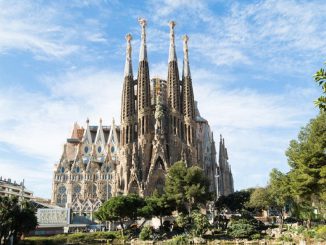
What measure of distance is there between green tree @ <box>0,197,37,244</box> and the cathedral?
41.3 meters

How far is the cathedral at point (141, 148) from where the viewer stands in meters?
87.0

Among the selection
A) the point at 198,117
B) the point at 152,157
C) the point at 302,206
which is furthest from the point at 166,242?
the point at 198,117

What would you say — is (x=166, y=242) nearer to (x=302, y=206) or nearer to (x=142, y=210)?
(x=142, y=210)

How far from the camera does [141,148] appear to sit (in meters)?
87.9

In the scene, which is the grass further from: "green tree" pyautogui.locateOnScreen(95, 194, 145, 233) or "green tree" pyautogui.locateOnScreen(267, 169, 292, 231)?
"green tree" pyautogui.locateOnScreen(267, 169, 292, 231)

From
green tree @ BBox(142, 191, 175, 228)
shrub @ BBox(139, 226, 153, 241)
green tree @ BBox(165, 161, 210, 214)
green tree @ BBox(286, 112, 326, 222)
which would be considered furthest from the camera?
green tree @ BBox(165, 161, 210, 214)

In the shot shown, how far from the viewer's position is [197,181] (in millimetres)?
61375

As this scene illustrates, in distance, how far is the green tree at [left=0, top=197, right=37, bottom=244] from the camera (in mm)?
39906

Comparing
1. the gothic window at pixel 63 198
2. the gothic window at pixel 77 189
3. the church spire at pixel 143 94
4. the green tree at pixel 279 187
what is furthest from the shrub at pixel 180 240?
the gothic window at pixel 63 198

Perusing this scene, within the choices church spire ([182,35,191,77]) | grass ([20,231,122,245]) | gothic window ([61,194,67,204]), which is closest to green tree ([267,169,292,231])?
grass ([20,231,122,245])

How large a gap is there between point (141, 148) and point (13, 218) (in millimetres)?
48929

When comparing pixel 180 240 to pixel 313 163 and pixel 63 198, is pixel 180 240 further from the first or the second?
pixel 63 198

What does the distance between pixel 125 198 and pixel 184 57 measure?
5184 cm

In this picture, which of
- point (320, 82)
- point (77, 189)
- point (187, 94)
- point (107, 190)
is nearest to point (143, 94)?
point (187, 94)
